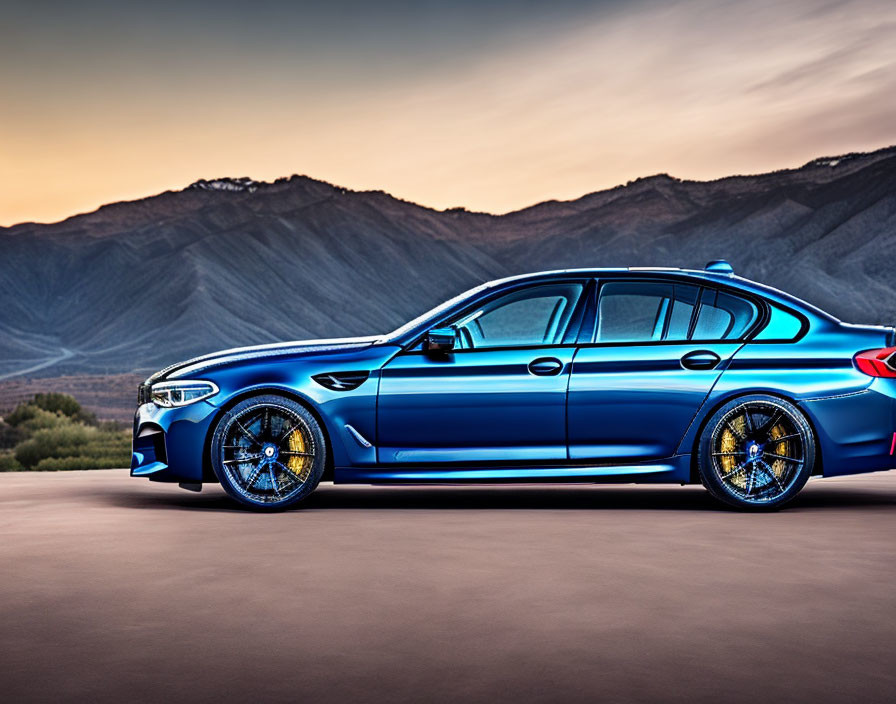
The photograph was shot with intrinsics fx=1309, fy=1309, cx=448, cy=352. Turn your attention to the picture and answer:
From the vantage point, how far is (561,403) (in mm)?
9219

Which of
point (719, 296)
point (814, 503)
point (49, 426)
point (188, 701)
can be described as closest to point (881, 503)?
point (814, 503)

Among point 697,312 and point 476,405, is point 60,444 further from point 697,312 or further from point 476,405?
point 697,312

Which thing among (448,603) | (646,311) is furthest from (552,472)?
(448,603)

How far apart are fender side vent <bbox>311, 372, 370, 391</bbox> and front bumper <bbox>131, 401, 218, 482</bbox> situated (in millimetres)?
821

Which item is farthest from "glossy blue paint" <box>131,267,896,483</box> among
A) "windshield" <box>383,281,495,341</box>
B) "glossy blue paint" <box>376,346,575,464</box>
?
"windshield" <box>383,281,495,341</box>

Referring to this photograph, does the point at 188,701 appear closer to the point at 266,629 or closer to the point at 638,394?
the point at 266,629

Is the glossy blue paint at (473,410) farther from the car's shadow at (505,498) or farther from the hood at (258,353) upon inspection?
the car's shadow at (505,498)

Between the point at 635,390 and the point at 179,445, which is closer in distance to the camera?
the point at 635,390

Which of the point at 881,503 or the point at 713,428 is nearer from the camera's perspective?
the point at 713,428

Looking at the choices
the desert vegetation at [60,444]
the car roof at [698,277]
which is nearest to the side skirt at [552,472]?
the car roof at [698,277]

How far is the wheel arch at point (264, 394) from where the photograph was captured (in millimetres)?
9328

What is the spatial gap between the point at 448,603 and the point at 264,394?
11.8 ft

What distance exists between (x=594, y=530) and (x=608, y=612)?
2545 millimetres

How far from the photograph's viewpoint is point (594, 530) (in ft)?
27.9
